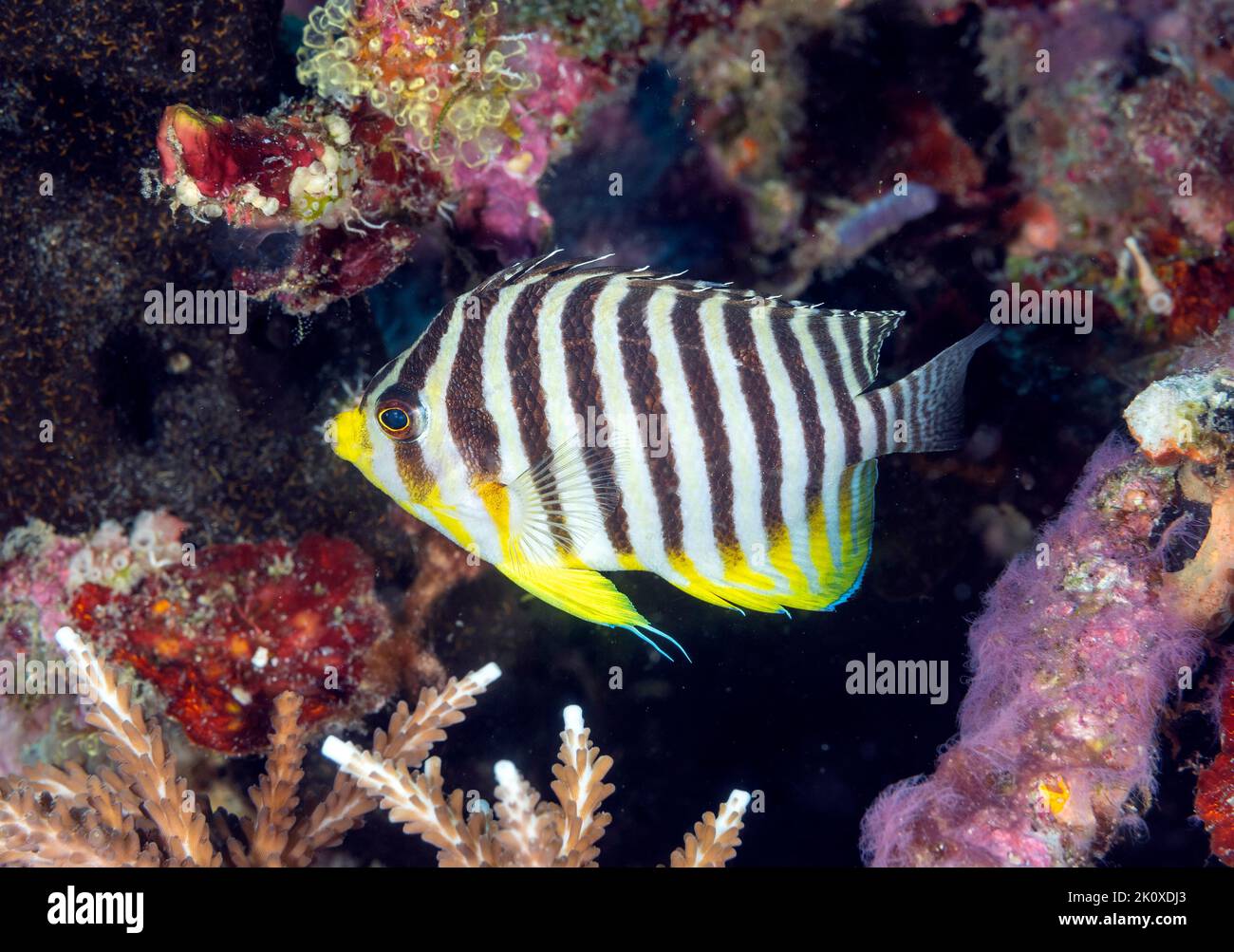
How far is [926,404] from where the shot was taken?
2.90 metres

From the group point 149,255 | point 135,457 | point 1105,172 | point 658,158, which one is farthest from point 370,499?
point 1105,172

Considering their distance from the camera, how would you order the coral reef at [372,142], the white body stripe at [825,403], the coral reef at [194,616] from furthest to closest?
the coral reef at [194,616], the coral reef at [372,142], the white body stripe at [825,403]

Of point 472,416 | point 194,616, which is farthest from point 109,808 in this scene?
point 472,416

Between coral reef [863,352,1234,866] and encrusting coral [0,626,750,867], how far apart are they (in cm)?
82

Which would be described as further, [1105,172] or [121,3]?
[1105,172]

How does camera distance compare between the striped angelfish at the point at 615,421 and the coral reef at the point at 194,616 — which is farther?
the coral reef at the point at 194,616

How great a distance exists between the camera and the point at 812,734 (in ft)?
13.0

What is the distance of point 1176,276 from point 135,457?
549cm

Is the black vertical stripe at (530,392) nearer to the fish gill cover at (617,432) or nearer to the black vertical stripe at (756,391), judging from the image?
the fish gill cover at (617,432)

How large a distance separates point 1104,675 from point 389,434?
264 cm

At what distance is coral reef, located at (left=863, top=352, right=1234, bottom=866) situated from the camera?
2645mm

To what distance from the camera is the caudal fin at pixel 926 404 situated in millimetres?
2842

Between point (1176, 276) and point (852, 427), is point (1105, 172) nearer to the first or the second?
point (1176, 276)

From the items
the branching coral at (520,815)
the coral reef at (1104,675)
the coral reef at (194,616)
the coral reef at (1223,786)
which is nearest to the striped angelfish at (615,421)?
the branching coral at (520,815)
